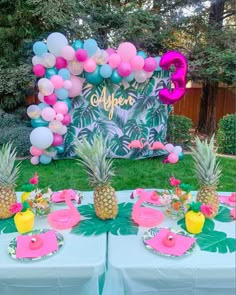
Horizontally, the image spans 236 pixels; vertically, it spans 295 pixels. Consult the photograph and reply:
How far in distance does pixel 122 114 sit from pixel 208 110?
13.2 ft

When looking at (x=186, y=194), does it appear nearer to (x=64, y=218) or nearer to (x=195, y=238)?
(x=195, y=238)

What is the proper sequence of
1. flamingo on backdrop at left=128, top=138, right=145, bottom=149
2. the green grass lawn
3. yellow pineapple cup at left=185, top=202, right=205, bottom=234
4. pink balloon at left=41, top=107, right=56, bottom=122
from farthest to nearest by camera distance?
flamingo on backdrop at left=128, top=138, right=145, bottom=149, pink balloon at left=41, top=107, right=56, bottom=122, the green grass lawn, yellow pineapple cup at left=185, top=202, right=205, bottom=234

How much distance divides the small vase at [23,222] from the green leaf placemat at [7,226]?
2.5 inches

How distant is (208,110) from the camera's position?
7.96 meters

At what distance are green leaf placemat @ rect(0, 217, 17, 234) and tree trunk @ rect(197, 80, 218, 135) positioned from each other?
7.02m

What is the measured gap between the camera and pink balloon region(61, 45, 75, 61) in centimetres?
418

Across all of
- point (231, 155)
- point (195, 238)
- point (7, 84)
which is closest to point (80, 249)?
point (195, 238)

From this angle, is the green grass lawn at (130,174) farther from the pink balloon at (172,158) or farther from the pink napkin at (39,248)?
the pink napkin at (39,248)

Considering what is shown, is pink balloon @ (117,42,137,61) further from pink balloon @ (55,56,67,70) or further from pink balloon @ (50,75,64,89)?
pink balloon @ (50,75,64,89)

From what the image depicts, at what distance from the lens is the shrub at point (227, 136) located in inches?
216

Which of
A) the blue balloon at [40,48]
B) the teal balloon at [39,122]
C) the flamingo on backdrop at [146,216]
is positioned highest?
the blue balloon at [40,48]

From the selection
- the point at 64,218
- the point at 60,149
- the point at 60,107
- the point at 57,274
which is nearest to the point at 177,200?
the point at 64,218

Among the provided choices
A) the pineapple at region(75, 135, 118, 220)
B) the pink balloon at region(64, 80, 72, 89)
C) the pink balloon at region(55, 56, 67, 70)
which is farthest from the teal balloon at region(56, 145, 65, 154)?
the pineapple at region(75, 135, 118, 220)

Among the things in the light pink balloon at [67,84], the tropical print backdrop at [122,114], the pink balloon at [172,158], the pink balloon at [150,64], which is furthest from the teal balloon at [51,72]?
the pink balloon at [172,158]
